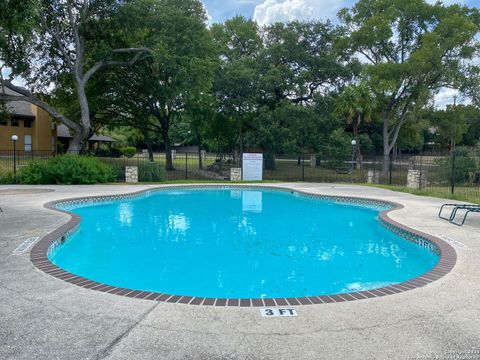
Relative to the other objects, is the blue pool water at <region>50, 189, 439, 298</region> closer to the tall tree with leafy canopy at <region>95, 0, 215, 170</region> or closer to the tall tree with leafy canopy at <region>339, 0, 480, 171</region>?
the tall tree with leafy canopy at <region>95, 0, 215, 170</region>

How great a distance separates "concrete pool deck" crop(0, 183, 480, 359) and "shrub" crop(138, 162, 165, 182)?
53.6ft

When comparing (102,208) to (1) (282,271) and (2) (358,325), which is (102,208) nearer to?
(1) (282,271)

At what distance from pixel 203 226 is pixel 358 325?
7.05 metres

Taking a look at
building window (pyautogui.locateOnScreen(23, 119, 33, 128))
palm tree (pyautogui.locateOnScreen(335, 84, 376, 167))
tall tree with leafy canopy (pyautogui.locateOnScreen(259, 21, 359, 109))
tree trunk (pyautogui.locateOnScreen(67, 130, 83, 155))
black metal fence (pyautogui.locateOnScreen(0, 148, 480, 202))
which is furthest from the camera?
building window (pyautogui.locateOnScreen(23, 119, 33, 128))

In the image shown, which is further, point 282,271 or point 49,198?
point 49,198

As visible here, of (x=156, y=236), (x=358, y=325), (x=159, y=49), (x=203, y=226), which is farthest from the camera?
(x=159, y=49)

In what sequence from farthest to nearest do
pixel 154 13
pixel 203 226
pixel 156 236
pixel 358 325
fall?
pixel 154 13
pixel 203 226
pixel 156 236
pixel 358 325

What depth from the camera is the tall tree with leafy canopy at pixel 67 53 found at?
790 inches

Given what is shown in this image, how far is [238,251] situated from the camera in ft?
25.0

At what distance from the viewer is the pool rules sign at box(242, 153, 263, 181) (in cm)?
2245

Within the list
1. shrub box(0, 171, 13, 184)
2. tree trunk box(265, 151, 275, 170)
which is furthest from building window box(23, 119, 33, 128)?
tree trunk box(265, 151, 275, 170)

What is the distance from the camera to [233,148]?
37531mm

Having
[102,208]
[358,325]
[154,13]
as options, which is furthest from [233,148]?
[358,325]

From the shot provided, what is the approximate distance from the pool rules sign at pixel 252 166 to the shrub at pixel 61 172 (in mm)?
8714
